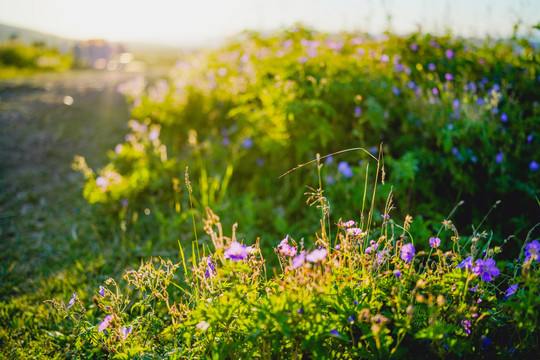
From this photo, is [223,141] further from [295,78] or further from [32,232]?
[32,232]

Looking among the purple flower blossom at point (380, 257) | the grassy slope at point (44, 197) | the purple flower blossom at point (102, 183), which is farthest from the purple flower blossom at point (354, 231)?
the purple flower blossom at point (102, 183)

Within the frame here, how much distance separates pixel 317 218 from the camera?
266 cm

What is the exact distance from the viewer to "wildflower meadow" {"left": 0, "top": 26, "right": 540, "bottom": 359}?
1312 millimetres

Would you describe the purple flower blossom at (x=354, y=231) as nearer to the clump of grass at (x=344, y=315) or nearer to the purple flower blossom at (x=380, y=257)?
the clump of grass at (x=344, y=315)

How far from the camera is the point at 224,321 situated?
125 cm

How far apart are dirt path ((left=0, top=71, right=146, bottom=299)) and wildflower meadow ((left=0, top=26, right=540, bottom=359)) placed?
0.60 ft

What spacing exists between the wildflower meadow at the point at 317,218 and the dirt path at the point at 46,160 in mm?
183

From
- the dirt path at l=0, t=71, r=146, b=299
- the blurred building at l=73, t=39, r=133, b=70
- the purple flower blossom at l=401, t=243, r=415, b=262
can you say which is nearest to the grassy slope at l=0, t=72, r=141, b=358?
the dirt path at l=0, t=71, r=146, b=299

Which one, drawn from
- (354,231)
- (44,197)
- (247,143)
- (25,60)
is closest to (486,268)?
(354,231)

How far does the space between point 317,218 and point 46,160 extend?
10.1ft

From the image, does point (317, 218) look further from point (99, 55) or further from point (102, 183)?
point (99, 55)

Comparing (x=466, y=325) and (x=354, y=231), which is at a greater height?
(x=354, y=231)

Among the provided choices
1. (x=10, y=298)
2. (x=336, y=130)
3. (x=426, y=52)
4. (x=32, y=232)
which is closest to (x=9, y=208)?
(x=32, y=232)

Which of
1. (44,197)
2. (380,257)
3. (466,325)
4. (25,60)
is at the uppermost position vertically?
(25,60)
